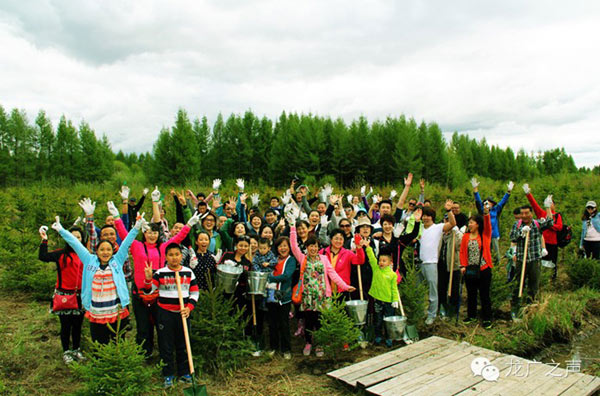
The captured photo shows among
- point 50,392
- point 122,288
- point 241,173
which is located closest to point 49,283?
point 50,392

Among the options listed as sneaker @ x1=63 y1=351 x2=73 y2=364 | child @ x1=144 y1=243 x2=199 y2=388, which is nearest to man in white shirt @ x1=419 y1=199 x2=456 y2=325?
child @ x1=144 y1=243 x2=199 y2=388

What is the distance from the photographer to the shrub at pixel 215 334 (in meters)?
5.35

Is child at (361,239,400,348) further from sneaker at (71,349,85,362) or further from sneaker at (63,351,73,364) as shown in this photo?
sneaker at (63,351,73,364)

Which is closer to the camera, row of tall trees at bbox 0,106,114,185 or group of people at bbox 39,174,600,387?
group of people at bbox 39,174,600,387

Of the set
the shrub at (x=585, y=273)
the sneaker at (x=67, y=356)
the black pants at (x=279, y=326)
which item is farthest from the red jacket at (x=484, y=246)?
the sneaker at (x=67, y=356)

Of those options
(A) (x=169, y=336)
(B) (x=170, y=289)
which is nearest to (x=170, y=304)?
(B) (x=170, y=289)

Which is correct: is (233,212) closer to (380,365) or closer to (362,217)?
(362,217)

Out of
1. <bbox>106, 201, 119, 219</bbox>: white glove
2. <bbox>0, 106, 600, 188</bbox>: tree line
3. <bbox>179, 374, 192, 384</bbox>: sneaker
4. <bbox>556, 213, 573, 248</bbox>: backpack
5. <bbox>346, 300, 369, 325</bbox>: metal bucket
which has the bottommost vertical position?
<bbox>179, 374, 192, 384</bbox>: sneaker

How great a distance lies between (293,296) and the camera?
6016 mm

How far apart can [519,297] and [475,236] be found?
183 centimetres

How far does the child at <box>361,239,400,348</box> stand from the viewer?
20.8ft

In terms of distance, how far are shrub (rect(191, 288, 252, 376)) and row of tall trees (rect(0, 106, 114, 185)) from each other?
101 ft

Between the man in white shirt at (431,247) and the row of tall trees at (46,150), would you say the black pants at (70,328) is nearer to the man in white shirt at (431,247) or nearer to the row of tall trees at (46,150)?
the man in white shirt at (431,247)

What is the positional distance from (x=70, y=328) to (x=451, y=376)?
535 cm
